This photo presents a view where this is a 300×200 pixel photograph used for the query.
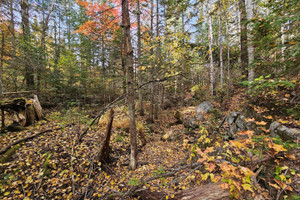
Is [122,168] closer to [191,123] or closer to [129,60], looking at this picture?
[129,60]

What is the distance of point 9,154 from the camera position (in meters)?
3.46

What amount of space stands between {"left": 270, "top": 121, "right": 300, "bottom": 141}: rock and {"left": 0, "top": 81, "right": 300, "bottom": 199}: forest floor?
26cm

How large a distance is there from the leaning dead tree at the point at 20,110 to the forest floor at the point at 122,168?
425 mm

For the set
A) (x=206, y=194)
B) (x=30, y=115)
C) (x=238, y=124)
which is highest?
(x=30, y=115)

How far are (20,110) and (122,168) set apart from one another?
526 centimetres

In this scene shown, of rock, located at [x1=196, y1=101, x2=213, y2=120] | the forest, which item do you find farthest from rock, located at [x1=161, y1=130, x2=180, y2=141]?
rock, located at [x1=196, y1=101, x2=213, y2=120]

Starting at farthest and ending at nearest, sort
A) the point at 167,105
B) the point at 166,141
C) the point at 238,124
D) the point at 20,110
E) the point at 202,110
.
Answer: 1. the point at 167,105
2. the point at 202,110
3. the point at 166,141
4. the point at 20,110
5. the point at 238,124

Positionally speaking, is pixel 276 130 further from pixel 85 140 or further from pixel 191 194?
pixel 85 140

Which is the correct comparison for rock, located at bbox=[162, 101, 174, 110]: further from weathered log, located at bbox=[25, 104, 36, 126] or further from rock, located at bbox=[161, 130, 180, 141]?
weathered log, located at bbox=[25, 104, 36, 126]

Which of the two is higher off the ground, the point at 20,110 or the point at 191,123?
the point at 20,110

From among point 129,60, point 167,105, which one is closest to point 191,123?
point 129,60

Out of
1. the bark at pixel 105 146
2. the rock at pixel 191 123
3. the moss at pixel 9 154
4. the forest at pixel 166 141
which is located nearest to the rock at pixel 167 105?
the forest at pixel 166 141

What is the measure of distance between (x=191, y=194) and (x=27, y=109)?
727 centimetres

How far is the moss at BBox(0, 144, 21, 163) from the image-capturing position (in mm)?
3270
